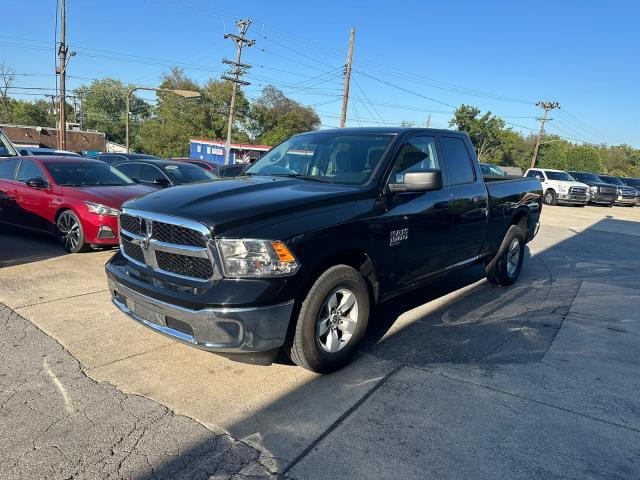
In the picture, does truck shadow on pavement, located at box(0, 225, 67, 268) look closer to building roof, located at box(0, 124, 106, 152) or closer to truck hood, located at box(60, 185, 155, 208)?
truck hood, located at box(60, 185, 155, 208)

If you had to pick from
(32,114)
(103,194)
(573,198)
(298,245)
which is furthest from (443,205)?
(32,114)

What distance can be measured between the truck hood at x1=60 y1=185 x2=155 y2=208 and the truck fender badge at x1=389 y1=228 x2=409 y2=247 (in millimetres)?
4918

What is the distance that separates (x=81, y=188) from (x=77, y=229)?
746 millimetres

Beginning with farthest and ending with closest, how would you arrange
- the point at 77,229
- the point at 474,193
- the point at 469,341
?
1. the point at 77,229
2. the point at 474,193
3. the point at 469,341

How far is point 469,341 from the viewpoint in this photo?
4535mm

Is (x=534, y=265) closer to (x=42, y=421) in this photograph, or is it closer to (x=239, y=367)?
(x=239, y=367)

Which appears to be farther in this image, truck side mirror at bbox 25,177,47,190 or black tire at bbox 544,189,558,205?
black tire at bbox 544,189,558,205

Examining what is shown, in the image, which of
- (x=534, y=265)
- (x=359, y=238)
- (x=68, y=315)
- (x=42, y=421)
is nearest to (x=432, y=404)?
(x=359, y=238)

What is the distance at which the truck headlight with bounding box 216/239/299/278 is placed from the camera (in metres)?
3.09

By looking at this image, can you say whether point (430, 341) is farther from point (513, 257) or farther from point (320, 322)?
point (513, 257)

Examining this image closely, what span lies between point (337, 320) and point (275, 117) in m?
76.4

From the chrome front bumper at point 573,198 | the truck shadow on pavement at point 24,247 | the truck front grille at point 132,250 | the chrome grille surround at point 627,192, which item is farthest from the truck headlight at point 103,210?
the chrome grille surround at point 627,192

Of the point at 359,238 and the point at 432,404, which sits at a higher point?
the point at 359,238

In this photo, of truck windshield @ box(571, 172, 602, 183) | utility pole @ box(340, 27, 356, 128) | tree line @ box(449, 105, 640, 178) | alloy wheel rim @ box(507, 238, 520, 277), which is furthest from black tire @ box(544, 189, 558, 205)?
tree line @ box(449, 105, 640, 178)
